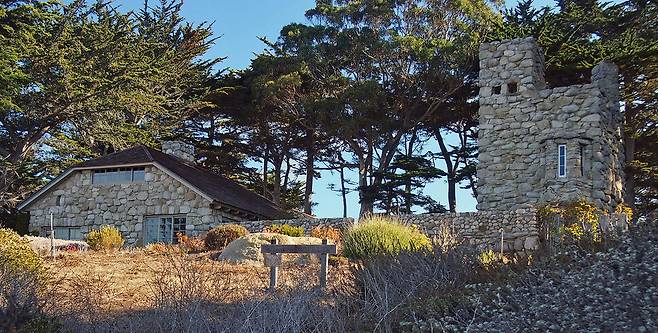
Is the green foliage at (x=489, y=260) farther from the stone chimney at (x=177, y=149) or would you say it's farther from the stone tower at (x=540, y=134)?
the stone chimney at (x=177, y=149)

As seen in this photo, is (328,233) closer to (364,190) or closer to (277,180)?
(364,190)

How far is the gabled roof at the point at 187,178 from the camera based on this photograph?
22.0 meters

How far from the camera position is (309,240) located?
51.6 feet

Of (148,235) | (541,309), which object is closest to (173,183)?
(148,235)

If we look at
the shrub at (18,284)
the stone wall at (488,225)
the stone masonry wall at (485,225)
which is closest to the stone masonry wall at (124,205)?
the stone masonry wall at (485,225)

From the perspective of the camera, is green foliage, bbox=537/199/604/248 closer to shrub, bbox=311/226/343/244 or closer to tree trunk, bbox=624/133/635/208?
tree trunk, bbox=624/133/635/208

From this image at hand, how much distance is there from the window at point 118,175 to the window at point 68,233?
63.3 inches

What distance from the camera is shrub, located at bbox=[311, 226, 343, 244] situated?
1743 cm

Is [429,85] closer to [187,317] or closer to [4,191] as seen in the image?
[4,191]

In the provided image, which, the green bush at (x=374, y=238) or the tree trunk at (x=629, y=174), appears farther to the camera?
the tree trunk at (x=629, y=174)

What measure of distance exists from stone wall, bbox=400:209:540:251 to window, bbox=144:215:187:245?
23.6ft

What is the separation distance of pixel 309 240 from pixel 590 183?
7801mm

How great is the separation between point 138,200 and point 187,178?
1.88m

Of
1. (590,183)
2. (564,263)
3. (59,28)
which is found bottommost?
(564,263)
